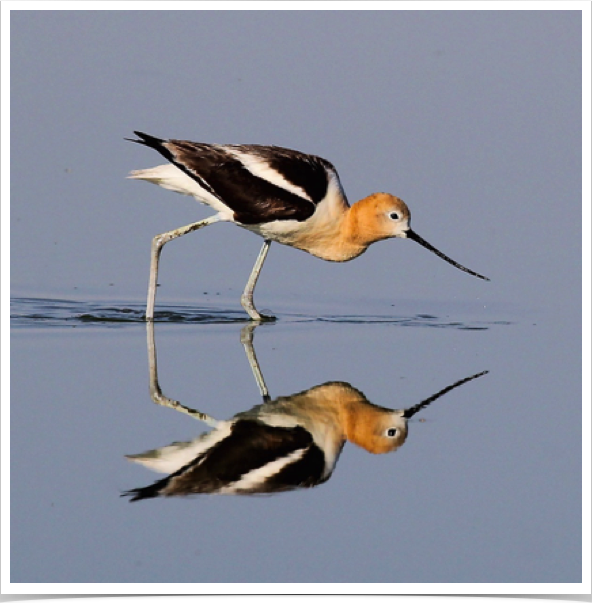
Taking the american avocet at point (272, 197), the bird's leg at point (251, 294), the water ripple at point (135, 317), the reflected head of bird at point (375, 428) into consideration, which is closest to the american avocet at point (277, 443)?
the reflected head of bird at point (375, 428)

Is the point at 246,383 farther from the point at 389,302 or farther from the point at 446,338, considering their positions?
the point at 389,302

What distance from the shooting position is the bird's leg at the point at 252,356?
23.7ft

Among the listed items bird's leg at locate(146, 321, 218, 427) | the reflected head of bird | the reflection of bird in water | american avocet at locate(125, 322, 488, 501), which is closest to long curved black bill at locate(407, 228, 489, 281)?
bird's leg at locate(146, 321, 218, 427)

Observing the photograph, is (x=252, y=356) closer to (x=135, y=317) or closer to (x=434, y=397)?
(x=434, y=397)

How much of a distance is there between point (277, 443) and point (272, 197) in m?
3.71

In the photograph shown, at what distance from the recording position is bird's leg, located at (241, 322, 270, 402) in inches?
284

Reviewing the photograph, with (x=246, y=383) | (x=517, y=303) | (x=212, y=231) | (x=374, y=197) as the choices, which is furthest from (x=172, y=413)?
(x=212, y=231)

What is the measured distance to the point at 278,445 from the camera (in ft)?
20.3

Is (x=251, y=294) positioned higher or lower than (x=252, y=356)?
higher

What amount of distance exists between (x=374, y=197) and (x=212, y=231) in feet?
9.74

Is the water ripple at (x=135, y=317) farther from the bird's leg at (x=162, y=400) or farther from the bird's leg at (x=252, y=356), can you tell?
the bird's leg at (x=162, y=400)

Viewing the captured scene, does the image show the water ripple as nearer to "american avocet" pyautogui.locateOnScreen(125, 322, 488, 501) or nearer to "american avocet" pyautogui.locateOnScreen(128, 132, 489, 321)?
"american avocet" pyautogui.locateOnScreen(128, 132, 489, 321)

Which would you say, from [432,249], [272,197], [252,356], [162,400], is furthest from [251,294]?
[162,400]

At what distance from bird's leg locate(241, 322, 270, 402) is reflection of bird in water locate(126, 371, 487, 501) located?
0.24 meters
